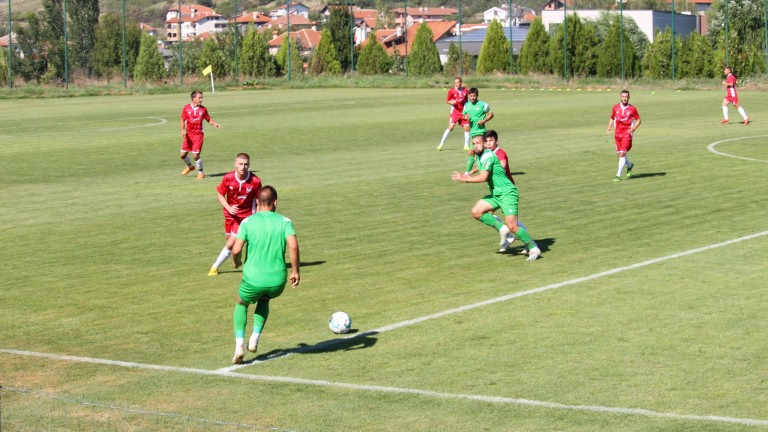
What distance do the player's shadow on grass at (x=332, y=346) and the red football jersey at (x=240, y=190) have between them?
4.26 metres

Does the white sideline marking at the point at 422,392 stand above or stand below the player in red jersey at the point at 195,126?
below

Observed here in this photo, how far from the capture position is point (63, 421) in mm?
10641

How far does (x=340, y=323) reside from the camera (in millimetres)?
13625

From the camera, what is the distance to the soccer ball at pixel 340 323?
536 inches

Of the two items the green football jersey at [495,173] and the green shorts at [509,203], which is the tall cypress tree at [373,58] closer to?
the green football jersey at [495,173]

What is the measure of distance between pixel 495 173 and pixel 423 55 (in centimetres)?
7035

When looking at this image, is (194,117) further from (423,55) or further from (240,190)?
(423,55)

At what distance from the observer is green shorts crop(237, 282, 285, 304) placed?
478 inches

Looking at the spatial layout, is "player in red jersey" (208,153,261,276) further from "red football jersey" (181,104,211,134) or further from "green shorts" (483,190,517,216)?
"red football jersey" (181,104,211,134)

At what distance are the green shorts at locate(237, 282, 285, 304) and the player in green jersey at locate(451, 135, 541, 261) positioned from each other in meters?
6.45

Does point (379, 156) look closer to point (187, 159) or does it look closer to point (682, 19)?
point (187, 159)

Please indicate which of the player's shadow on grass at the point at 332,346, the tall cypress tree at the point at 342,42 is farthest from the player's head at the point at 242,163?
the tall cypress tree at the point at 342,42

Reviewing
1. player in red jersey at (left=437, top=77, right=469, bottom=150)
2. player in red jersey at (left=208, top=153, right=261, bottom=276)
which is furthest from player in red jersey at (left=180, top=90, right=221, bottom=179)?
player in red jersey at (left=208, top=153, right=261, bottom=276)

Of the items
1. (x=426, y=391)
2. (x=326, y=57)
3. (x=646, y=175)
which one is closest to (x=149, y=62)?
(x=326, y=57)
